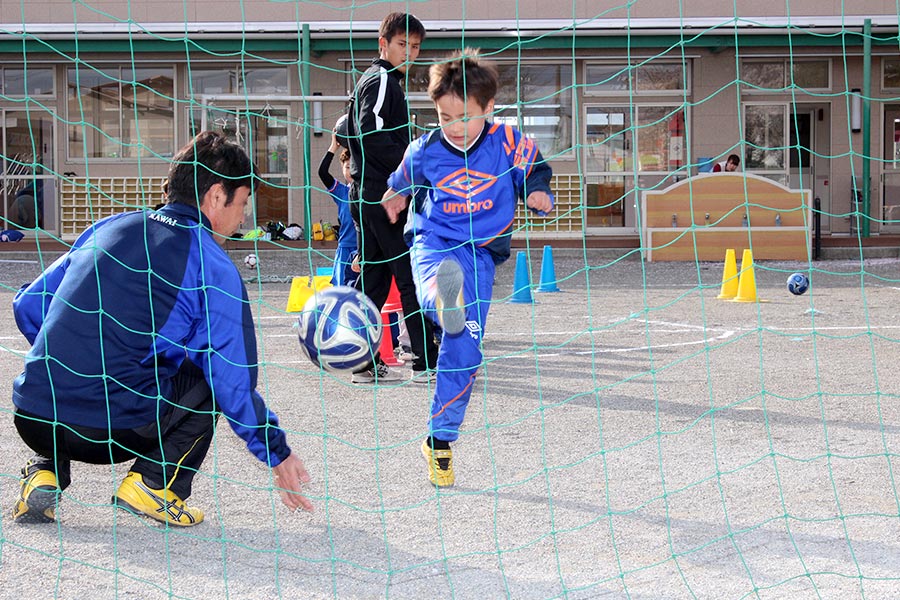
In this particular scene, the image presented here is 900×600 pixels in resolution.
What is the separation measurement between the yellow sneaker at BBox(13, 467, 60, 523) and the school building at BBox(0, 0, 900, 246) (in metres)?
15.9

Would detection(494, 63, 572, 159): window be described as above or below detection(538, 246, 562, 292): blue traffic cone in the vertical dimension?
above

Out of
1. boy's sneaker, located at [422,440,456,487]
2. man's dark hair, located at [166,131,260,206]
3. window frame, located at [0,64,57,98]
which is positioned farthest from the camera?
window frame, located at [0,64,57,98]

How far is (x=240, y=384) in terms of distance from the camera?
331cm

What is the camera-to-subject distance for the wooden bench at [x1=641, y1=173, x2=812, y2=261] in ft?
53.1

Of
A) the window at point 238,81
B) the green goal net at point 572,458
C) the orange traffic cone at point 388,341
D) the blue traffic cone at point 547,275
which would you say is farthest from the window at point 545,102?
the orange traffic cone at point 388,341

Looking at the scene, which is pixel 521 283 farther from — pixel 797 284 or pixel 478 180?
pixel 478 180

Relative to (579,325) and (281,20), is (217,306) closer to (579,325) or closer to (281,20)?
(579,325)

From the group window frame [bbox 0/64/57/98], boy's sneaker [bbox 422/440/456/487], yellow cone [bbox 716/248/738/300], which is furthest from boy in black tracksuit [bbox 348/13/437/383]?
window frame [bbox 0/64/57/98]

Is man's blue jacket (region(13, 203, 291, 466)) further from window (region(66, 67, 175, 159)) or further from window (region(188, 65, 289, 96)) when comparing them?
window (region(66, 67, 175, 159))

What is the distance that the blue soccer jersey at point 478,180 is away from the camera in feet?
14.1

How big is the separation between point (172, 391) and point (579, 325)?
566 cm

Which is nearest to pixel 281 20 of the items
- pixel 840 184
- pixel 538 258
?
pixel 538 258

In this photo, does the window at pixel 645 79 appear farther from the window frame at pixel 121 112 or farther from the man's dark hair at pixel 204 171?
the man's dark hair at pixel 204 171

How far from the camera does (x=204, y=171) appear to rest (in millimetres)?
3539
